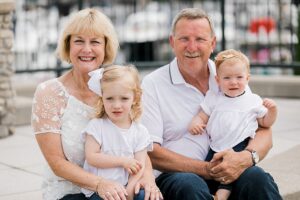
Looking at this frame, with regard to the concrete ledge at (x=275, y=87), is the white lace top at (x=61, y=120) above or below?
above

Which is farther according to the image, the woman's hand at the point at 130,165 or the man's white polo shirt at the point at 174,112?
the man's white polo shirt at the point at 174,112

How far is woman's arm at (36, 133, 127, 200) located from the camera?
14.4 feet

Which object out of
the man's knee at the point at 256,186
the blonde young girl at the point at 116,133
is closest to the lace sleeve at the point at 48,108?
the blonde young girl at the point at 116,133

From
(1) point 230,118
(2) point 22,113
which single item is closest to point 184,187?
(1) point 230,118

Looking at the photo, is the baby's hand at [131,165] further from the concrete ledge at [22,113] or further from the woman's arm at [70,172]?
the concrete ledge at [22,113]

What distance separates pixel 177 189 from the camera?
183 inches

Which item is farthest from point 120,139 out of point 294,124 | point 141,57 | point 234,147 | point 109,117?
point 141,57

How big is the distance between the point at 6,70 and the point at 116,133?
4231mm

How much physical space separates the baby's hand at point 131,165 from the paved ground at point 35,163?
49.9 inches

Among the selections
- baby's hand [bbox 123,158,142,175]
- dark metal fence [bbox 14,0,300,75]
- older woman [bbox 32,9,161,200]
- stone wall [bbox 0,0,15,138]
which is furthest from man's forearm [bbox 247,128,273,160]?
dark metal fence [bbox 14,0,300,75]

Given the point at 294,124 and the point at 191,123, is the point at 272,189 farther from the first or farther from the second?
the point at 294,124

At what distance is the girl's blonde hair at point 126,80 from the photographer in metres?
4.49

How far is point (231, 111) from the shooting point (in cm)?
494

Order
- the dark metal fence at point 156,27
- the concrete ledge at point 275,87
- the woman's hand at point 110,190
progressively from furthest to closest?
the dark metal fence at point 156,27, the concrete ledge at point 275,87, the woman's hand at point 110,190
